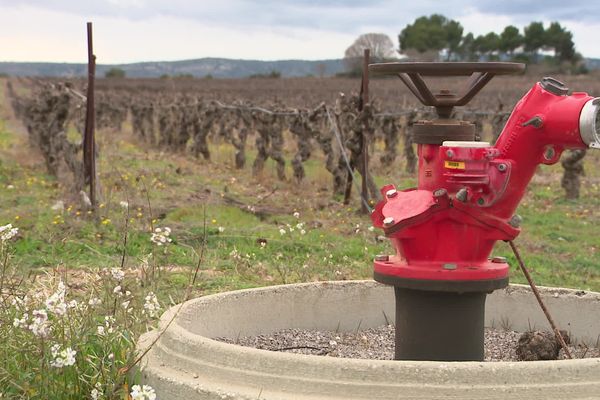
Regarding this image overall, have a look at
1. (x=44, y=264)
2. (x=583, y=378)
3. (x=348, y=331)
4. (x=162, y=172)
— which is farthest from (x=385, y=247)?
(x=162, y=172)

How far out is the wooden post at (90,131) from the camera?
9012mm

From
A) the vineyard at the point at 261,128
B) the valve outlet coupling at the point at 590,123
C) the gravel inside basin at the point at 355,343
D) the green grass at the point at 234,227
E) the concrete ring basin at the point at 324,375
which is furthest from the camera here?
the vineyard at the point at 261,128

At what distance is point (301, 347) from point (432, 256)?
0.86m

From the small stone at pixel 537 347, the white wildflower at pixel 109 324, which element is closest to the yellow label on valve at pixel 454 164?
the small stone at pixel 537 347

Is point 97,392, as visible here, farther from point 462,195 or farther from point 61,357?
point 462,195

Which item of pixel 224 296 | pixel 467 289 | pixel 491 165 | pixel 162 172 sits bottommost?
pixel 162 172

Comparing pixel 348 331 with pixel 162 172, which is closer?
pixel 348 331

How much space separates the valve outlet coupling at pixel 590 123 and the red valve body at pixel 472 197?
60mm

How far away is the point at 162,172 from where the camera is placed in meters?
14.0

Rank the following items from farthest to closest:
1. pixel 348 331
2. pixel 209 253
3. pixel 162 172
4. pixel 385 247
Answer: pixel 162 172 → pixel 385 247 → pixel 209 253 → pixel 348 331

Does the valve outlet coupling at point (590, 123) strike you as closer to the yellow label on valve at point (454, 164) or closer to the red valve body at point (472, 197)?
the red valve body at point (472, 197)

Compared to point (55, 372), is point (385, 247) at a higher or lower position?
lower

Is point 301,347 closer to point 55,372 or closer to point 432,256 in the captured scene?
point 432,256

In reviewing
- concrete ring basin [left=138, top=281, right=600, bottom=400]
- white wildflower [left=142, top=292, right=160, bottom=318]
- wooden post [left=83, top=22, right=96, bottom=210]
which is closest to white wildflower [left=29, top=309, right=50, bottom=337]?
concrete ring basin [left=138, top=281, right=600, bottom=400]
